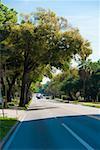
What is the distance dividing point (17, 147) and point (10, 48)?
45743mm

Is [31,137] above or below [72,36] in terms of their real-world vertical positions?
below

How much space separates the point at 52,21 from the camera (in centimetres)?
6097

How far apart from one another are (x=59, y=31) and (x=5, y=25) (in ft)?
23.0

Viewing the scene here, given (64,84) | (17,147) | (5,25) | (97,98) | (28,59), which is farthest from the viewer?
(64,84)

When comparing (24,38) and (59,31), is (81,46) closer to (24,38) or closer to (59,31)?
(59,31)

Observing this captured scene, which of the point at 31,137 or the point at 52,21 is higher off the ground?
the point at 52,21

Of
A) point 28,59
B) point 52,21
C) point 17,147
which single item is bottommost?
point 17,147

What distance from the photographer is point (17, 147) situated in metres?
16.4

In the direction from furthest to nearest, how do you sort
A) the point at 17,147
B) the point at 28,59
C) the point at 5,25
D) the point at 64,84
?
the point at 64,84 → the point at 28,59 → the point at 5,25 → the point at 17,147

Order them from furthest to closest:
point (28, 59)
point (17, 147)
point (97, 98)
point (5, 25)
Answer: point (97, 98) < point (28, 59) < point (5, 25) < point (17, 147)

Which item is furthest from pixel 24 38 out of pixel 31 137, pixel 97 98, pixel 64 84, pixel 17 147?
pixel 64 84

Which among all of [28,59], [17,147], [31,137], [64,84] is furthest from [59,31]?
[64,84]

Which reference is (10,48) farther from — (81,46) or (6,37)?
(81,46)

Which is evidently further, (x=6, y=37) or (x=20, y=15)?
(x=20, y=15)
